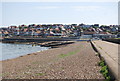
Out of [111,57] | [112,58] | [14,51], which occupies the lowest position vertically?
[14,51]

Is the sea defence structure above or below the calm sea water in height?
above

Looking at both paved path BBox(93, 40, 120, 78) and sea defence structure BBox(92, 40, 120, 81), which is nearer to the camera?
sea defence structure BBox(92, 40, 120, 81)

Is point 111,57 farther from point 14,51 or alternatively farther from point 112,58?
point 14,51

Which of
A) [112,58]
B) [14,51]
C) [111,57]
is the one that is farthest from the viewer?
[14,51]

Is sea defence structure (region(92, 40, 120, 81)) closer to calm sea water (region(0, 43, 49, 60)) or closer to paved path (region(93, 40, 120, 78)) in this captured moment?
paved path (region(93, 40, 120, 78))

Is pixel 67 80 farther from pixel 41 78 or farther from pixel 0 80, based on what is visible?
pixel 0 80

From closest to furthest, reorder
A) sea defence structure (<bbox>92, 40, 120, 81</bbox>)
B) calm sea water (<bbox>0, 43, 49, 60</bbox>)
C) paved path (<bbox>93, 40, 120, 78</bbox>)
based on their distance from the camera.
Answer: sea defence structure (<bbox>92, 40, 120, 81</bbox>), paved path (<bbox>93, 40, 120, 78</bbox>), calm sea water (<bbox>0, 43, 49, 60</bbox>)

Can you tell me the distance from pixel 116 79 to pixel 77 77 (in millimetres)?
2764

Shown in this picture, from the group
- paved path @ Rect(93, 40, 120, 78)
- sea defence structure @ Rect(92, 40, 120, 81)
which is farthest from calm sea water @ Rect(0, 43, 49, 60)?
sea defence structure @ Rect(92, 40, 120, 81)

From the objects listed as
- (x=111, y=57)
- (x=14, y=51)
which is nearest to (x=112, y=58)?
(x=111, y=57)

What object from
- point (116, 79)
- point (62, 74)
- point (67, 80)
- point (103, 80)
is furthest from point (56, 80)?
point (116, 79)

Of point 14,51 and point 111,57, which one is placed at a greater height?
point 111,57

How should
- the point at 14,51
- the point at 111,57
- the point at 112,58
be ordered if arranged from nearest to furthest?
the point at 112,58, the point at 111,57, the point at 14,51

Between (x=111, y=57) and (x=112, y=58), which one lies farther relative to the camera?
(x=111, y=57)
